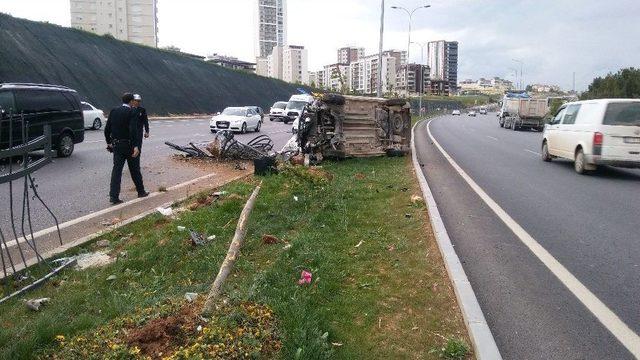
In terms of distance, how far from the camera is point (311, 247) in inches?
234

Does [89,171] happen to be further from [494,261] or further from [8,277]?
[494,261]

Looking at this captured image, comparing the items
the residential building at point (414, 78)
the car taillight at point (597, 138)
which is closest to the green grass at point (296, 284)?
the car taillight at point (597, 138)

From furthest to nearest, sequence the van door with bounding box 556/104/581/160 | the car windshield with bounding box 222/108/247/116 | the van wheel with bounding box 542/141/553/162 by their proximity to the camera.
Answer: the car windshield with bounding box 222/108/247/116 < the van wheel with bounding box 542/141/553/162 < the van door with bounding box 556/104/581/160

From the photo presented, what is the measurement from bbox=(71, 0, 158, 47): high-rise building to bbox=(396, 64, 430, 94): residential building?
166ft

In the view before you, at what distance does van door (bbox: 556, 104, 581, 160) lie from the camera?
13.3m

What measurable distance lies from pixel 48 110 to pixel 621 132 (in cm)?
1442

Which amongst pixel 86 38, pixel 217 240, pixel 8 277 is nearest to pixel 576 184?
pixel 217 240

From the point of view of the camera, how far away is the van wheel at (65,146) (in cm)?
1447

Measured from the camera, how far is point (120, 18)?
104 meters

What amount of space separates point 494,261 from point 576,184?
633 centimetres

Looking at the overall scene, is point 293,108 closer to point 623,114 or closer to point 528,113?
point 528,113

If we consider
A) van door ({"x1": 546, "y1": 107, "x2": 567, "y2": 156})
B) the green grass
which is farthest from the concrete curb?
van door ({"x1": 546, "y1": 107, "x2": 567, "y2": 156})

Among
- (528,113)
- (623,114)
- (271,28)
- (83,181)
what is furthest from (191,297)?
(271,28)

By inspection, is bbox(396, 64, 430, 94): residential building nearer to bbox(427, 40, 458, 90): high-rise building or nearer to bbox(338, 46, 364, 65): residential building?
bbox(338, 46, 364, 65): residential building
